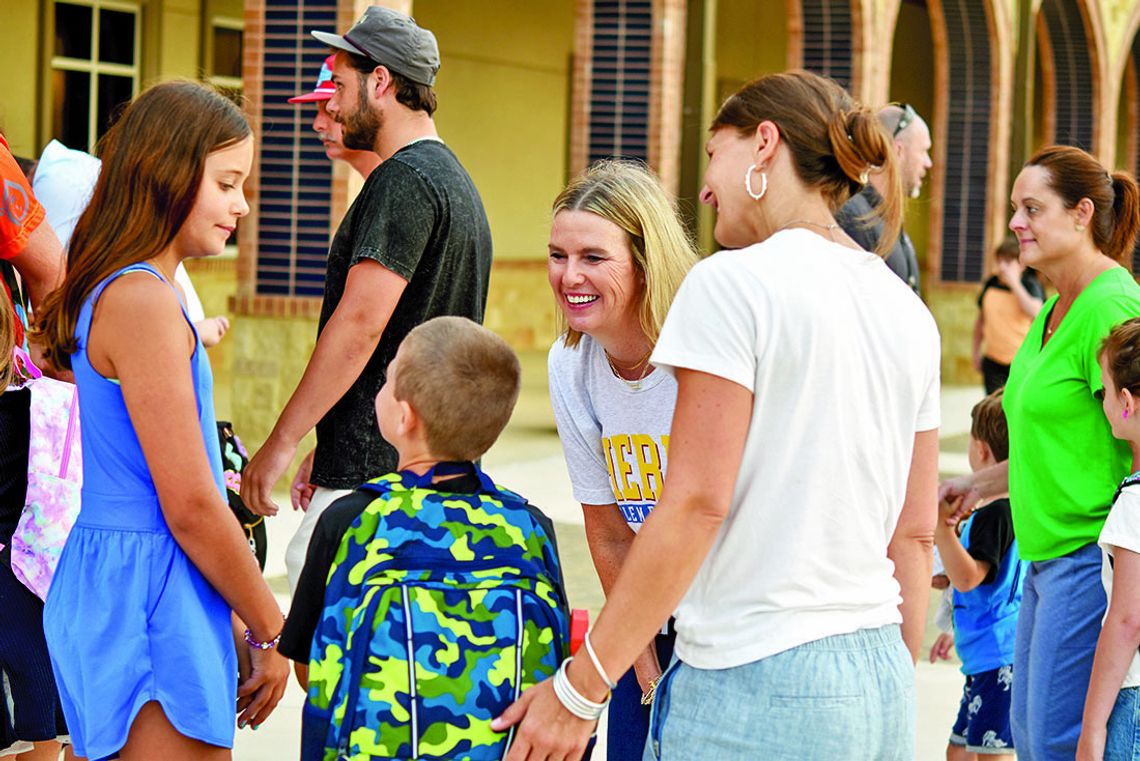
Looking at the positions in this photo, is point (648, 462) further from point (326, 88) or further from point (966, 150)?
point (966, 150)

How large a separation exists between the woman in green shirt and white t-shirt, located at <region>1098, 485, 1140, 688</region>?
0.16 m

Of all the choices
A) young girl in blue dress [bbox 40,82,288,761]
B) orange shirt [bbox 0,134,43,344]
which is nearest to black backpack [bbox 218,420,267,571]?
orange shirt [bbox 0,134,43,344]

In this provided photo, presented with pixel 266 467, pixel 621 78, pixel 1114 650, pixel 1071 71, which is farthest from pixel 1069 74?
pixel 266 467

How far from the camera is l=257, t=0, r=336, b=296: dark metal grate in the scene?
9.27 meters

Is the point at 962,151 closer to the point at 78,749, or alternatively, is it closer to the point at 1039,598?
the point at 1039,598

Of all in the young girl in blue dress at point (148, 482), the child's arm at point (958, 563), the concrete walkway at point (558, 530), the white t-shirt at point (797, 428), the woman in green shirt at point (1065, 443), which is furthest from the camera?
the concrete walkway at point (558, 530)

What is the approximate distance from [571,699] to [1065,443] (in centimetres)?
170

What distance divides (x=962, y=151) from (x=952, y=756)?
1503cm

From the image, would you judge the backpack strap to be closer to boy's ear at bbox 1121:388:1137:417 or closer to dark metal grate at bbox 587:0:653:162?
boy's ear at bbox 1121:388:1137:417

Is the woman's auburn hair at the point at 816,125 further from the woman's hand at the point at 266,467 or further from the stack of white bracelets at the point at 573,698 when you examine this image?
the woman's hand at the point at 266,467

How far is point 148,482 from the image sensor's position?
102 inches

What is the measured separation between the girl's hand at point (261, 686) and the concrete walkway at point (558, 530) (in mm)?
1972

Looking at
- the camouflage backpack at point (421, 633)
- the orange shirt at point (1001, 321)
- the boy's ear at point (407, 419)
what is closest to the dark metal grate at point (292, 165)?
the orange shirt at point (1001, 321)

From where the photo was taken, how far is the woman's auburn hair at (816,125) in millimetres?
2264
